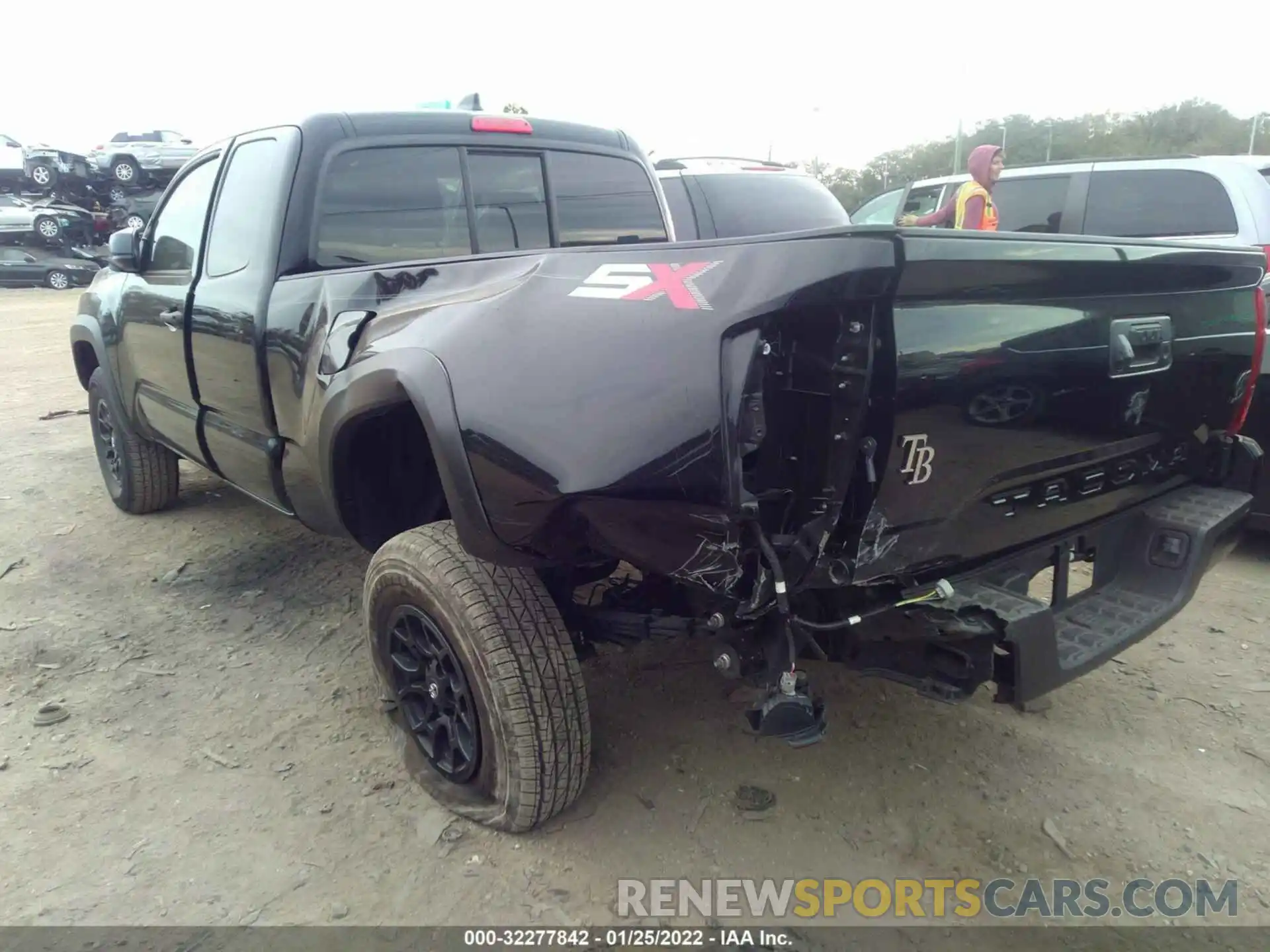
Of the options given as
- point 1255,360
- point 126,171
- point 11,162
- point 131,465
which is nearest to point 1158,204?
point 1255,360

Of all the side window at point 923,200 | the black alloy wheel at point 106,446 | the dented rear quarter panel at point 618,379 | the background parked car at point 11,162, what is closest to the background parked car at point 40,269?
the background parked car at point 11,162

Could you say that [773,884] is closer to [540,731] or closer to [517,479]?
[540,731]

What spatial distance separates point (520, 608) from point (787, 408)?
92 centimetres

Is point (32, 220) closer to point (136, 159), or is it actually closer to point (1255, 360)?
point (136, 159)

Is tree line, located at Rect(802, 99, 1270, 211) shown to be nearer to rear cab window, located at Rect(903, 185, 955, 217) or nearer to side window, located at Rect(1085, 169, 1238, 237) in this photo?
rear cab window, located at Rect(903, 185, 955, 217)

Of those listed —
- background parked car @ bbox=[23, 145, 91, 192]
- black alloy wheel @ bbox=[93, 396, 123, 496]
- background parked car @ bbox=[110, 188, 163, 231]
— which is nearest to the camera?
black alloy wheel @ bbox=[93, 396, 123, 496]

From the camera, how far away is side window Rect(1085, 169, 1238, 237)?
237 inches

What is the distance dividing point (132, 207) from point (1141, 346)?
26.0m

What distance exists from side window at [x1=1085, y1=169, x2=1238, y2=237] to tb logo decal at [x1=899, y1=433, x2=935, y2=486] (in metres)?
4.92

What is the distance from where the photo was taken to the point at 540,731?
7.55 feet

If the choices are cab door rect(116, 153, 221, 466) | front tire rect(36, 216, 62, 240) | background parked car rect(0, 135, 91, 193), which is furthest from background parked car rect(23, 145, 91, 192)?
cab door rect(116, 153, 221, 466)

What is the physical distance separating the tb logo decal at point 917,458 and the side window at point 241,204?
2392mm

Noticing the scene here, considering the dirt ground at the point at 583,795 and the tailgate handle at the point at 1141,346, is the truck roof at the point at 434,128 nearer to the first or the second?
the dirt ground at the point at 583,795

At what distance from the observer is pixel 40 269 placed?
21.8m
